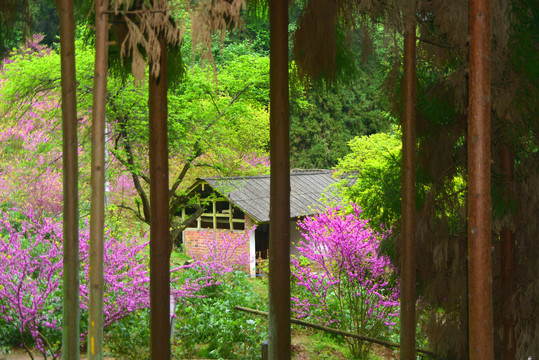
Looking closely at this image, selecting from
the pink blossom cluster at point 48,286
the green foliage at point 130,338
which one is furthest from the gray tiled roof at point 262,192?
the pink blossom cluster at point 48,286

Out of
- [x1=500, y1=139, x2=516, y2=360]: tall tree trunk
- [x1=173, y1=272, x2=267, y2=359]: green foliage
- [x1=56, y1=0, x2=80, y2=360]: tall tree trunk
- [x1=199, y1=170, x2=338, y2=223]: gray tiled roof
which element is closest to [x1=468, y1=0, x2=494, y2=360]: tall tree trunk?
[x1=500, y1=139, x2=516, y2=360]: tall tree trunk

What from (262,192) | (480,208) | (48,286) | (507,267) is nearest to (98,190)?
(480,208)

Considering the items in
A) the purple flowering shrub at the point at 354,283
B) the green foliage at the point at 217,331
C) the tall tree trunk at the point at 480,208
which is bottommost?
the green foliage at the point at 217,331

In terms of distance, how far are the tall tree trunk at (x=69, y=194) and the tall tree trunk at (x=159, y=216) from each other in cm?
77

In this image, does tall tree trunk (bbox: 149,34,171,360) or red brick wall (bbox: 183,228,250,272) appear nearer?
tall tree trunk (bbox: 149,34,171,360)

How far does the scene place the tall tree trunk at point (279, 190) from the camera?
5.44 m

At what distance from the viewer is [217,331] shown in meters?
9.49

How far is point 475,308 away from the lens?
11.6ft

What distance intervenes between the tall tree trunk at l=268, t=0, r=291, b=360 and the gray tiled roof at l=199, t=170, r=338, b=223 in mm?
9270

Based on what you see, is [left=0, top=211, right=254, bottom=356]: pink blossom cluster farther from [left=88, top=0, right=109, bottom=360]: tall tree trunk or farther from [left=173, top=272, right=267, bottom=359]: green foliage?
[left=88, top=0, right=109, bottom=360]: tall tree trunk

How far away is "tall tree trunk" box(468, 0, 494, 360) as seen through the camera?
3518 millimetres

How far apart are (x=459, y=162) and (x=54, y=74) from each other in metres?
8.82

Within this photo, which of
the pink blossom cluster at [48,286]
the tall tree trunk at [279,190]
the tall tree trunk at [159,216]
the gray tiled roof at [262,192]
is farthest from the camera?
the gray tiled roof at [262,192]

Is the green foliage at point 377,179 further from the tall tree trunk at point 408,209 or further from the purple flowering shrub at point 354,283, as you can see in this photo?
the tall tree trunk at point 408,209
